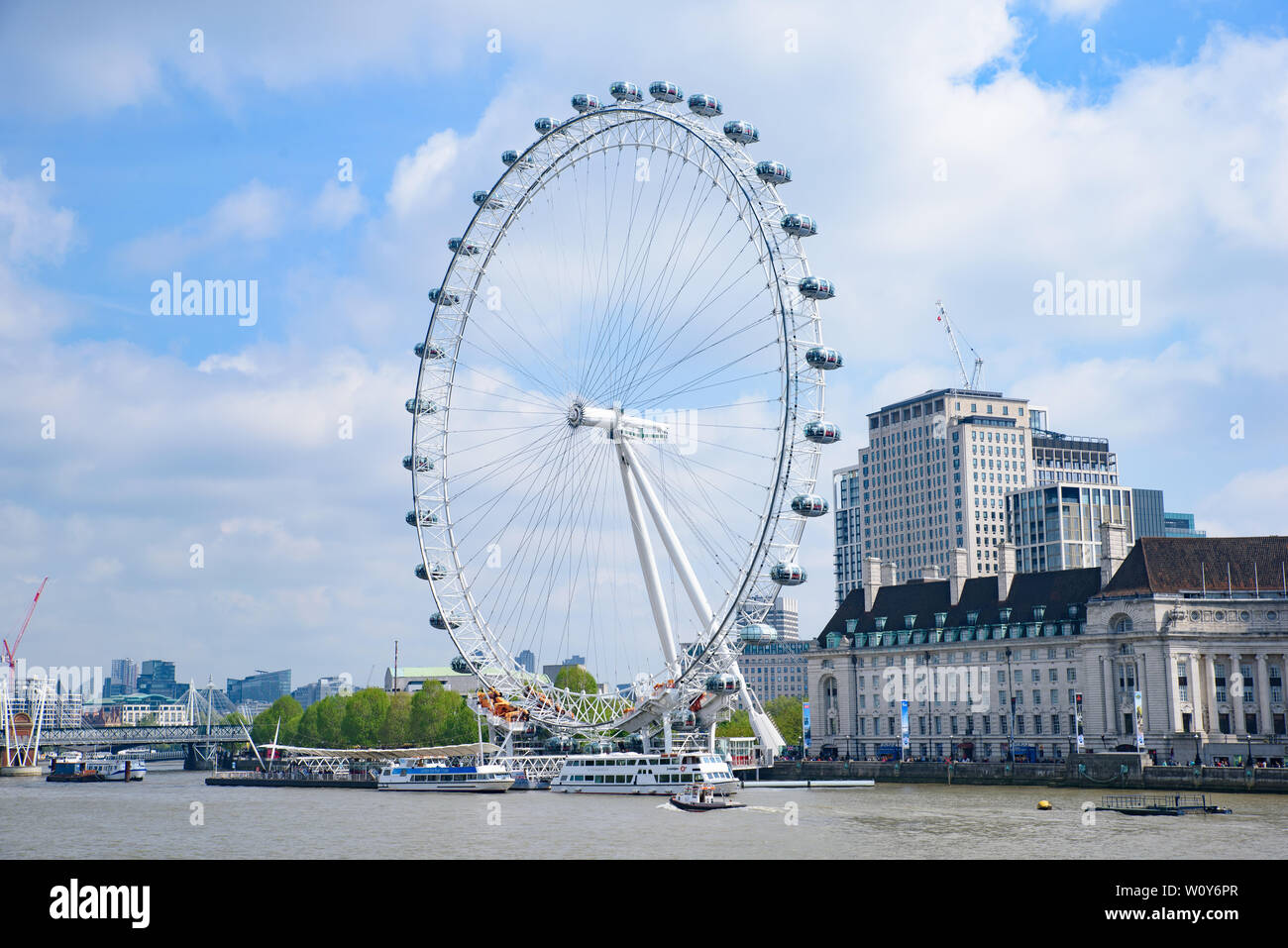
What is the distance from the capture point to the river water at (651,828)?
50.8m

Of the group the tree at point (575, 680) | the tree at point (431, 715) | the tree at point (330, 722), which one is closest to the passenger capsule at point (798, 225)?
the tree at point (575, 680)

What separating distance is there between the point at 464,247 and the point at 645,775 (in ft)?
125

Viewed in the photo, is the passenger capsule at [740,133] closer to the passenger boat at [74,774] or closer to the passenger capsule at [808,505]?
the passenger capsule at [808,505]

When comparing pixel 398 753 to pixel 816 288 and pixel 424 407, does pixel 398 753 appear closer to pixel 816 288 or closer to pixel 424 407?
pixel 424 407

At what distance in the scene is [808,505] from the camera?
76375 millimetres

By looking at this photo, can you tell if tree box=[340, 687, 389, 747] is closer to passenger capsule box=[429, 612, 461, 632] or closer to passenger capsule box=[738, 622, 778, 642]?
passenger capsule box=[429, 612, 461, 632]

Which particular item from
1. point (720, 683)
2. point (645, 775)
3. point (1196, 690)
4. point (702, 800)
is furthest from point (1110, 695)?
point (702, 800)

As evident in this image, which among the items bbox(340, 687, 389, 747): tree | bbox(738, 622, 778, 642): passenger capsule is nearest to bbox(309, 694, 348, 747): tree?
bbox(340, 687, 389, 747): tree

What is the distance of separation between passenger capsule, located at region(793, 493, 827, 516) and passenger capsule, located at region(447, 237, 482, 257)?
3243cm
